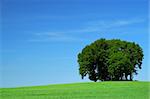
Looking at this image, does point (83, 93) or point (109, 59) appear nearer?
point (83, 93)

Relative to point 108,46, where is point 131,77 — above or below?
below

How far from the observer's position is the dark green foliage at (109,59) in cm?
8469

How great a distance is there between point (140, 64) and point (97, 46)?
33.9 feet

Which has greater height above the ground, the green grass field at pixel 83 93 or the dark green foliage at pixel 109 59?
the dark green foliage at pixel 109 59

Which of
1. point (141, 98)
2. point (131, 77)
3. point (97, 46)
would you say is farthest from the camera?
point (97, 46)

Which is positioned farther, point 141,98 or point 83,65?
point 83,65

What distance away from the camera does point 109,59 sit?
86438mm

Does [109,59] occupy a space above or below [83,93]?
above

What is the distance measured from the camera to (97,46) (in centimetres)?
9050

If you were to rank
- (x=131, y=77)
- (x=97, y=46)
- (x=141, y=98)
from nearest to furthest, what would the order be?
(x=141, y=98) < (x=131, y=77) < (x=97, y=46)

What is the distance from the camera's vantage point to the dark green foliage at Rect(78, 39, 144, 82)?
8469 cm

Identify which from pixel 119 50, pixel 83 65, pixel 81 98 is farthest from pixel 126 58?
pixel 81 98

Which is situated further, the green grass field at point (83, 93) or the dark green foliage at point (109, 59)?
the dark green foliage at point (109, 59)

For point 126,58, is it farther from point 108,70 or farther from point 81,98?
point 81,98
